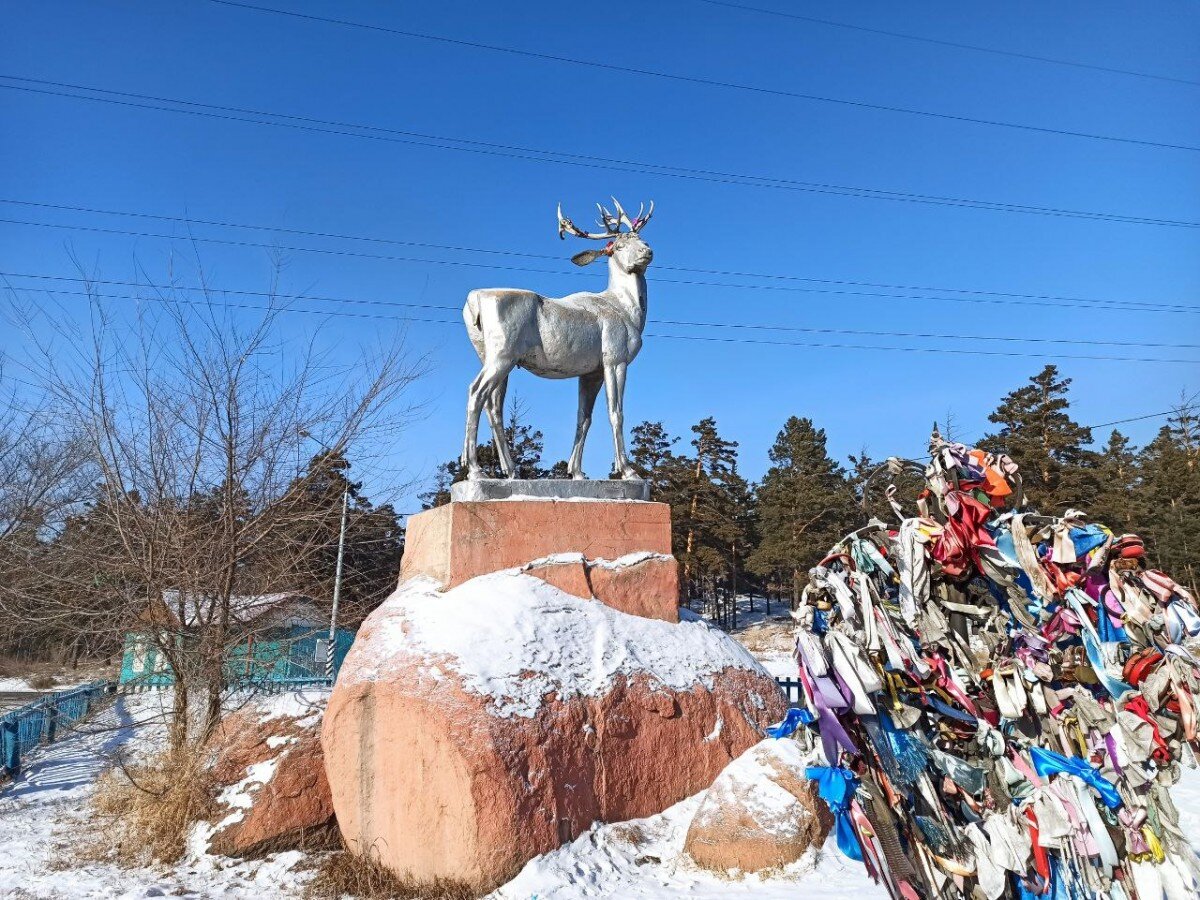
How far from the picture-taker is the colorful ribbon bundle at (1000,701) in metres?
2.39

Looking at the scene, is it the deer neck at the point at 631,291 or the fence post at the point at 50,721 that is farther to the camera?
the fence post at the point at 50,721

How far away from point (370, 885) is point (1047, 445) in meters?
25.4

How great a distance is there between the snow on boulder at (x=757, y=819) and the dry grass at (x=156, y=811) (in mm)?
3758

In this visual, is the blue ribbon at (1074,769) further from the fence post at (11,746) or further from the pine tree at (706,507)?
the pine tree at (706,507)

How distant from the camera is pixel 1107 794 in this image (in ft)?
7.88

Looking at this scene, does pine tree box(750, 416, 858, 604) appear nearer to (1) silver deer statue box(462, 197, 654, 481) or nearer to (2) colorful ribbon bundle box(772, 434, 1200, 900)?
(1) silver deer statue box(462, 197, 654, 481)

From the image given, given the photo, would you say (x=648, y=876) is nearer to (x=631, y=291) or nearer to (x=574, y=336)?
(x=574, y=336)

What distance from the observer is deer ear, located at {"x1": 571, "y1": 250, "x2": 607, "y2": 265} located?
816 centimetres

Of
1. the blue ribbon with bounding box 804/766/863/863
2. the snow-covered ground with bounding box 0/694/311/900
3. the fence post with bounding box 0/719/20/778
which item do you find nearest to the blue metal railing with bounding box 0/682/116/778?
the fence post with bounding box 0/719/20/778

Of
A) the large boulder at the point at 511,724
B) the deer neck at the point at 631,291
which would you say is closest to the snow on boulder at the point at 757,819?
the large boulder at the point at 511,724

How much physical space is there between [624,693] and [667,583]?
4.26 ft

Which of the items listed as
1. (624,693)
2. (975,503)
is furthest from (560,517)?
(975,503)

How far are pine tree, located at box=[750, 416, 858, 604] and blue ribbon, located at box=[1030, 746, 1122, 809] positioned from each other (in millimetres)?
28477

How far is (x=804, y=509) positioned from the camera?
31891mm
